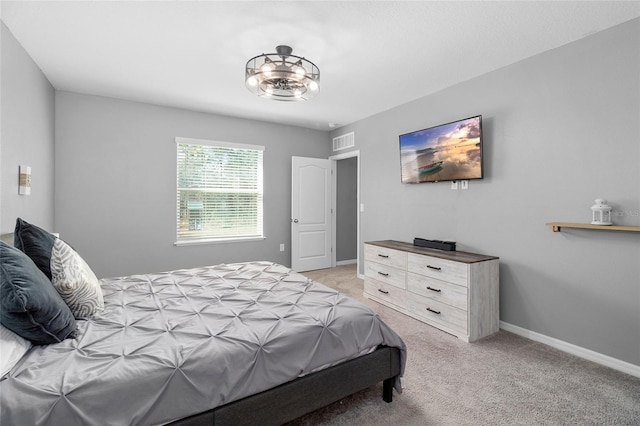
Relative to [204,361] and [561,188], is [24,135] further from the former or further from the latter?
[561,188]

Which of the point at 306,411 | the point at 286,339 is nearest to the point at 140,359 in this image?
the point at 286,339

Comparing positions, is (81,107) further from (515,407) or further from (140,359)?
(515,407)

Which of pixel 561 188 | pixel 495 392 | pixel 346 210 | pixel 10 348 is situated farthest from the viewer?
pixel 346 210

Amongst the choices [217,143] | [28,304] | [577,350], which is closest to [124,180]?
[217,143]

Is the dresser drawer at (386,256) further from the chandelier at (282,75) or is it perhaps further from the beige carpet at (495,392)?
the chandelier at (282,75)

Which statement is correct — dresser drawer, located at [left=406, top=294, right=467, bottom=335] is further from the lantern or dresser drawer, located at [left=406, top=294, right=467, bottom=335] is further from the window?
the window

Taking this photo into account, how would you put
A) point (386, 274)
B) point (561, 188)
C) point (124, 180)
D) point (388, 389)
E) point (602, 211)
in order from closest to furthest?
point (388, 389) → point (602, 211) → point (561, 188) → point (386, 274) → point (124, 180)

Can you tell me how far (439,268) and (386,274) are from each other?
80 centimetres

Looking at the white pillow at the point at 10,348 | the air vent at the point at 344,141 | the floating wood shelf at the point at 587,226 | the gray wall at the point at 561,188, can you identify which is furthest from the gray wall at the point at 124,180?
the floating wood shelf at the point at 587,226

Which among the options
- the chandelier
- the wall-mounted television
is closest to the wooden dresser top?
the wall-mounted television

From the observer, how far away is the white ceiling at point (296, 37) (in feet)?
6.97

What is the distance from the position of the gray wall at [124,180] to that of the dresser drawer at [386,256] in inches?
82.9

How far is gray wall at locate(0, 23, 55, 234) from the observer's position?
2340 millimetres

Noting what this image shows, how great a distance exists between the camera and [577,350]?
8.29 feet
